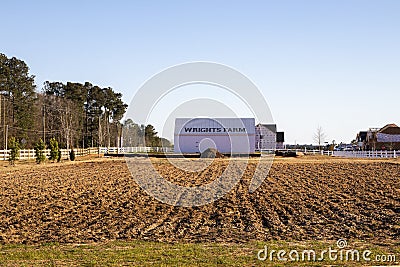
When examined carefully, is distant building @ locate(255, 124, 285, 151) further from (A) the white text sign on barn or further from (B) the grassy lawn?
(B) the grassy lawn

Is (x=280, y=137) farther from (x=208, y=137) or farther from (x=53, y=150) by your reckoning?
(x=53, y=150)

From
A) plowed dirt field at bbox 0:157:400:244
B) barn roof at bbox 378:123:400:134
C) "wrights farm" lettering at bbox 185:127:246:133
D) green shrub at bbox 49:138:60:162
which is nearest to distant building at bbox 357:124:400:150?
barn roof at bbox 378:123:400:134

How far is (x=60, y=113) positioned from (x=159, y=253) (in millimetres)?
68316

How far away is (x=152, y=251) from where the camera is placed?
31.9 feet

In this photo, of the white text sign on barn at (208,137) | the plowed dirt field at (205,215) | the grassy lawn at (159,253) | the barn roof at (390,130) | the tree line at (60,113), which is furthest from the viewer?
the barn roof at (390,130)

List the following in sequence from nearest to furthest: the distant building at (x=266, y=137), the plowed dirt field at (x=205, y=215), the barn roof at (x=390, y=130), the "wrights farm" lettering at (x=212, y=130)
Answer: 1. the plowed dirt field at (x=205, y=215)
2. the "wrights farm" lettering at (x=212, y=130)
3. the distant building at (x=266, y=137)
4. the barn roof at (x=390, y=130)

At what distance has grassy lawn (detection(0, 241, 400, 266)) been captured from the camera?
340 inches

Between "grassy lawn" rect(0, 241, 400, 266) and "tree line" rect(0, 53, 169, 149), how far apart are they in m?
35.5

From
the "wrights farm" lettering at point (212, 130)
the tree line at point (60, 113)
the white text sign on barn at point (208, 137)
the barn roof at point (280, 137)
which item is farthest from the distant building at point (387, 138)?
the tree line at point (60, 113)

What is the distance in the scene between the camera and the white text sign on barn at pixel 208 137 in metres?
67.3

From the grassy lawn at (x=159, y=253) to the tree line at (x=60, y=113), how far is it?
3550cm

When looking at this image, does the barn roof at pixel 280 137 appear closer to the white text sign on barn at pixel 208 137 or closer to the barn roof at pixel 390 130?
the barn roof at pixel 390 130

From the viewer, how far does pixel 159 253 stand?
9508mm

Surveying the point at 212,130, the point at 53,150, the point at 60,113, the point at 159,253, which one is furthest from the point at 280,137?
the point at 159,253
